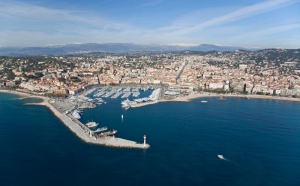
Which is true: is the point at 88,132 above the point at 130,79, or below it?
below

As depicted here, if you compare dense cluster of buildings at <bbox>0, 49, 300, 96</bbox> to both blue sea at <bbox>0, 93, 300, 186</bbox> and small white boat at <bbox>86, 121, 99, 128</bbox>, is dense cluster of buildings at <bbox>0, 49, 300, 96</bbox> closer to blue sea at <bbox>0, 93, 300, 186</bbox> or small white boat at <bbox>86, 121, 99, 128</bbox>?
blue sea at <bbox>0, 93, 300, 186</bbox>

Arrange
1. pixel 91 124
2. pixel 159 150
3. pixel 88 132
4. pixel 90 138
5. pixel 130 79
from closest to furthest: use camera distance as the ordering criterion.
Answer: pixel 159 150 → pixel 90 138 → pixel 88 132 → pixel 91 124 → pixel 130 79

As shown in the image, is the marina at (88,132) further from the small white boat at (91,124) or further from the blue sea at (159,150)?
the blue sea at (159,150)

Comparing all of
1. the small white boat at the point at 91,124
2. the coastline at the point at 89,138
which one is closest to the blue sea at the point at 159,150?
the coastline at the point at 89,138

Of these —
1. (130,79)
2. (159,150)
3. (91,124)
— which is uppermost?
(130,79)

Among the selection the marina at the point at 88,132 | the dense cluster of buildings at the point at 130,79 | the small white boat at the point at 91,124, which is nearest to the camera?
the marina at the point at 88,132

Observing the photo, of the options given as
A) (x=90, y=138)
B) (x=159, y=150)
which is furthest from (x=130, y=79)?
(x=159, y=150)

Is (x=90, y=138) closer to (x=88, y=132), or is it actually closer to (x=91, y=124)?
(x=88, y=132)

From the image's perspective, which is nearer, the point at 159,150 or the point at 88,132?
the point at 159,150
